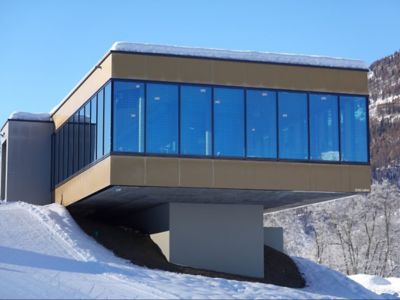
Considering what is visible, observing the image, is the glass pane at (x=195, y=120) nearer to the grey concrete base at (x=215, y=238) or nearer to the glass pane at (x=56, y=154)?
the grey concrete base at (x=215, y=238)

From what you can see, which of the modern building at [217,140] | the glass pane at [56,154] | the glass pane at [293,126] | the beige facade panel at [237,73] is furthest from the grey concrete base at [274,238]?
the glass pane at [56,154]

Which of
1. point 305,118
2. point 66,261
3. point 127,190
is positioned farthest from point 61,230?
point 305,118

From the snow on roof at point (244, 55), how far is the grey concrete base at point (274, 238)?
8999 mm

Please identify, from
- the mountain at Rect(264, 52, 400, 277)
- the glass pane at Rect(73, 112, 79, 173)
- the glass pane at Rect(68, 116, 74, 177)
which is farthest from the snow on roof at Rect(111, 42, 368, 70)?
the mountain at Rect(264, 52, 400, 277)

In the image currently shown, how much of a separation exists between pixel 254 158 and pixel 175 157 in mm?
2608

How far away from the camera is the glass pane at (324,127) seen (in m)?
26.1

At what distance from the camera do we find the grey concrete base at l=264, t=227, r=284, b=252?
3262cm

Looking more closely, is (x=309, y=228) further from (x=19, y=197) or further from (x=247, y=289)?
(x=247, y=289)

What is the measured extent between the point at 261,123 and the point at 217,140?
1.62m

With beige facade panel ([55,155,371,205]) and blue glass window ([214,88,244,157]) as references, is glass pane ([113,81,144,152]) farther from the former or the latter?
blue glass window ([214,88,244,157])

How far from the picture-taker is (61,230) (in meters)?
25.1

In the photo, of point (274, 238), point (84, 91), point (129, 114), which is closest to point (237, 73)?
point (129, 114)

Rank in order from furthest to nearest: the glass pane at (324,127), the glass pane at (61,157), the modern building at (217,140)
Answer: the glass pane at (61,157) < the glass pane at (324,127) < the modern building at (217,140)

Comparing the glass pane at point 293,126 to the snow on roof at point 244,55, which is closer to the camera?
the snow on roof at point 244,55
